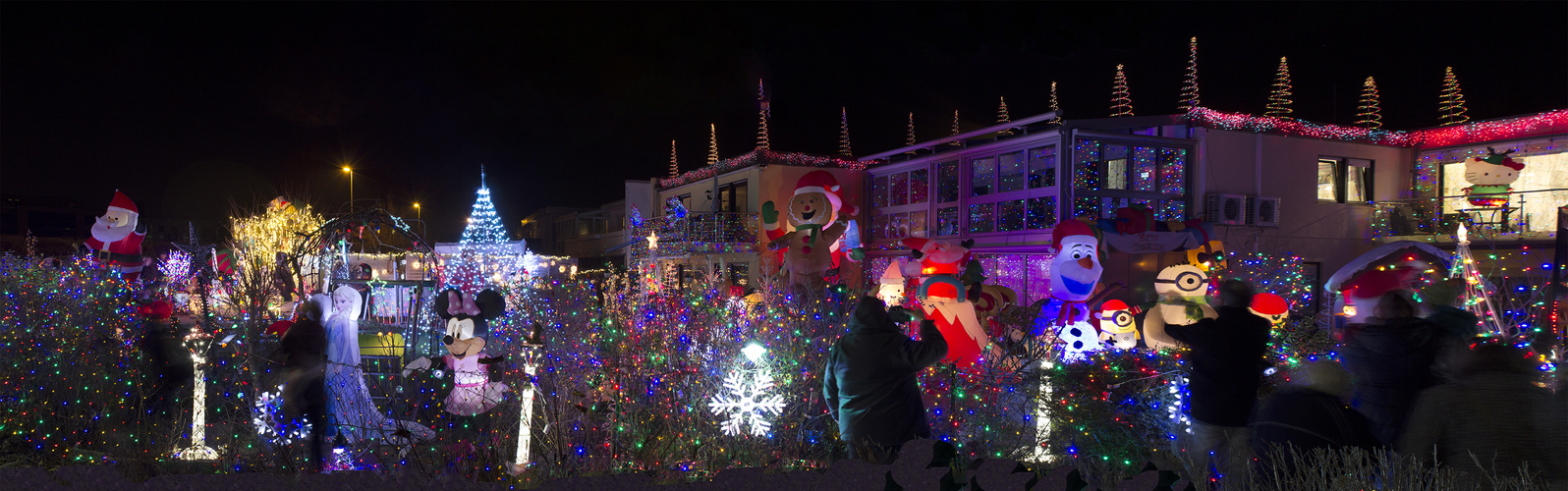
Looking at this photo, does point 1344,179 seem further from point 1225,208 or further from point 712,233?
point 712,233

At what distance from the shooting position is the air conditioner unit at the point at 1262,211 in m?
14.0

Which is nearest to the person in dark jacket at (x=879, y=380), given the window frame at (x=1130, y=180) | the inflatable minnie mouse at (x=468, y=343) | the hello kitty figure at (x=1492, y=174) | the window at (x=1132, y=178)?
the inflatable minnie mouse at (x=468, y=343)

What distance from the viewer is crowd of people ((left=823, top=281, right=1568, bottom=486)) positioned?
9.72ft

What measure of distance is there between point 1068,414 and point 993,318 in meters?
2.81

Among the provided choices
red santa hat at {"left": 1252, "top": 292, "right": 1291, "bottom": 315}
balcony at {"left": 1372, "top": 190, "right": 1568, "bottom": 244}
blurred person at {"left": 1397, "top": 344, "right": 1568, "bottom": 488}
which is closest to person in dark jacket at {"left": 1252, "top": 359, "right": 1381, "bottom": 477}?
blurred person at {"left": 1397, "top": 344, "right": 1568, "bottom": 488}

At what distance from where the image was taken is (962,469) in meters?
3.95

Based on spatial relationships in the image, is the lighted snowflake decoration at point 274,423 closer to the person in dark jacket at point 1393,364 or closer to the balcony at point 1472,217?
the person in dark jacket at point 1393,364

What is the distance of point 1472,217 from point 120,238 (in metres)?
24.1

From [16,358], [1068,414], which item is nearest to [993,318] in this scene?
[1068,414]

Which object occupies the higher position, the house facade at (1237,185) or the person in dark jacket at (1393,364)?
the house facade at (1237,185)

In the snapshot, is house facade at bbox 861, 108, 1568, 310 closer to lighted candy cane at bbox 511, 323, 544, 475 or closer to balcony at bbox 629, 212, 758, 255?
balcony at bbox 629, 212, 758, 255

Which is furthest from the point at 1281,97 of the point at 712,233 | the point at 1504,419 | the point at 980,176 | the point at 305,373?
the point at 305,373

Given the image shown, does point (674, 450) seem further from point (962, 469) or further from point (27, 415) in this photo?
point (27, 415)

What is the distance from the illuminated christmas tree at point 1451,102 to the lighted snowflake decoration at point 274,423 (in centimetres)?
2071
